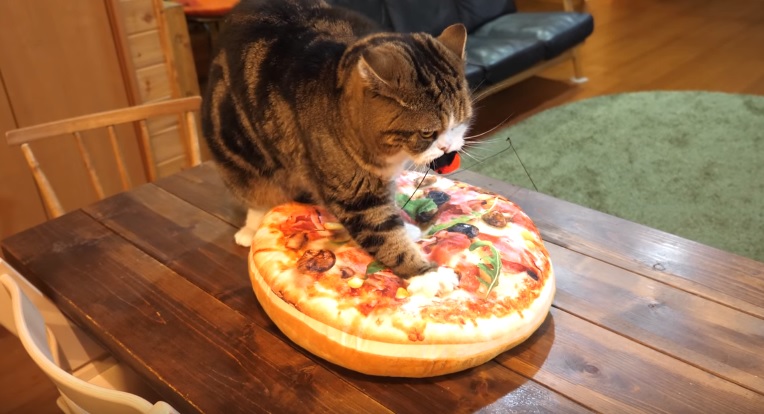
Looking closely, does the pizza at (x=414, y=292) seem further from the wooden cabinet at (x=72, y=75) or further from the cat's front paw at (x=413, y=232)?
the wooden cabinet at (x=72, y=75)

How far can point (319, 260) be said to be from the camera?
1.13 m

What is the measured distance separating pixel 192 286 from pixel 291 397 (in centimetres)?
40

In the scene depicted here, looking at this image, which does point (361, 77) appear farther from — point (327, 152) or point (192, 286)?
point (192, 286)

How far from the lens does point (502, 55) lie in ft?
10.4

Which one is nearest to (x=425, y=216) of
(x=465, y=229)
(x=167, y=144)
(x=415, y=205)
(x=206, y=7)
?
(x=415, y=205)

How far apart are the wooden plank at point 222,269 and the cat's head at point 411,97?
41 cm

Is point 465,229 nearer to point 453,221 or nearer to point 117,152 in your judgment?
point 453,221

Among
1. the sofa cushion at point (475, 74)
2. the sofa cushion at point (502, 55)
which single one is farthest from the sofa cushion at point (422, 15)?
the sofa cushion at point (475, 74)

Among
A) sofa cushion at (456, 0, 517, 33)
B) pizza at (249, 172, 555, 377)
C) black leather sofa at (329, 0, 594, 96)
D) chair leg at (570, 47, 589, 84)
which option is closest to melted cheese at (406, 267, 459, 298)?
pizza at (249, 172, 555, 377)

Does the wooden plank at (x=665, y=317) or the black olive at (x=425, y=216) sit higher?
the black olive at (x=425, y=216)

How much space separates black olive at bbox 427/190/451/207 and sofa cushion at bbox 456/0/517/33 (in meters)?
2.54

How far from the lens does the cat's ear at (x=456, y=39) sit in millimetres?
1211

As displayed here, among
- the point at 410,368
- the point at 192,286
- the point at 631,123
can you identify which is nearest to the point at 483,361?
the point at 410,368

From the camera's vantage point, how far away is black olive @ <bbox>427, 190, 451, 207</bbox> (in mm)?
1333
